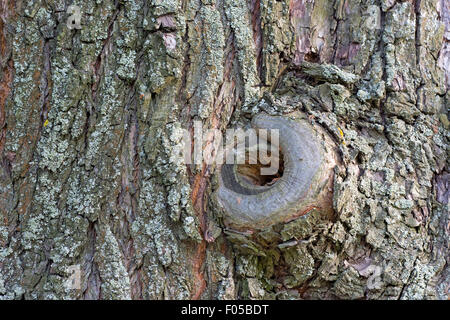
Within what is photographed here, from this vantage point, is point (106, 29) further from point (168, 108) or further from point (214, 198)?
A: point (214, 198)

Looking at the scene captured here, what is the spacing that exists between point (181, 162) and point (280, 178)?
38 centimetres

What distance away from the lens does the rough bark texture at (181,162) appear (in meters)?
1.80

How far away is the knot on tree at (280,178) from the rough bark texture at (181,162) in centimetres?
4

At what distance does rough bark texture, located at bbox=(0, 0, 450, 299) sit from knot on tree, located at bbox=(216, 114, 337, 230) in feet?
0.13

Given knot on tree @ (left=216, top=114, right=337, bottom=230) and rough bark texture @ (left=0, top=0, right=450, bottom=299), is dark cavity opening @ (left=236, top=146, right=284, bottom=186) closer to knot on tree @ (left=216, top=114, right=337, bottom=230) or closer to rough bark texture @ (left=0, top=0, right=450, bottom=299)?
knot on tree @ (left=216, top=114, right=337, bottom=230)

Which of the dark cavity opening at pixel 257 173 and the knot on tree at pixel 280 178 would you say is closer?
the knot on tree at pixel 280 178

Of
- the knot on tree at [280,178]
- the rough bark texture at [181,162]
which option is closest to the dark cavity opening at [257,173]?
the knot on tree at [280,178]

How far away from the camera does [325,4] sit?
2027 mm

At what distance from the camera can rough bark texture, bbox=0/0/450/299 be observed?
1.80m

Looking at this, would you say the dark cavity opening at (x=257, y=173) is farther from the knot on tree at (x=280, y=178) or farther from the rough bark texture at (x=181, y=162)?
the rough bark texture at (x=181, y=162)

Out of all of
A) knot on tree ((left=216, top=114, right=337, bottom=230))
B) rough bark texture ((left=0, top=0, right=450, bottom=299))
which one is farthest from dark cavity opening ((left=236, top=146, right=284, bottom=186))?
rough bark texture ((left=0, top=0, right=450, bottom=299))

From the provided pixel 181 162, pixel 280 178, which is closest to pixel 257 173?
pixel 280 178
